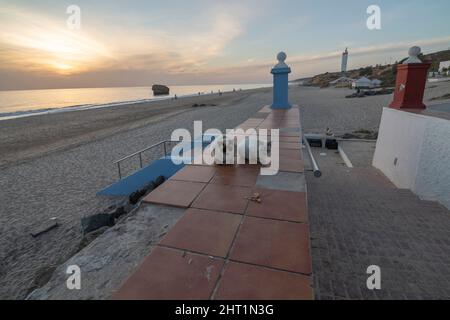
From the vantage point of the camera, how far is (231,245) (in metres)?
1.58

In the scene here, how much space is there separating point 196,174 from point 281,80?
659cm

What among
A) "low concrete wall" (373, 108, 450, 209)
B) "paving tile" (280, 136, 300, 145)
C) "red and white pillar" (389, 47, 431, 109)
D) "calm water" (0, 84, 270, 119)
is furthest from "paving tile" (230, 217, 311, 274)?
"calm water" (0, 84, 270, 119)

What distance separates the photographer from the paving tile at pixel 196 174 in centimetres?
266

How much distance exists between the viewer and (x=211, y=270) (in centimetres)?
137

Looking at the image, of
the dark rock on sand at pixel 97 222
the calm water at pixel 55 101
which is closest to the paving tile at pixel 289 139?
the dark rock on sand at pixel 97 222

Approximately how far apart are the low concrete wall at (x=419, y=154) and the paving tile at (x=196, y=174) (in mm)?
4052

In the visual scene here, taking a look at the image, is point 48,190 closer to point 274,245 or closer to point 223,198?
point 223,198

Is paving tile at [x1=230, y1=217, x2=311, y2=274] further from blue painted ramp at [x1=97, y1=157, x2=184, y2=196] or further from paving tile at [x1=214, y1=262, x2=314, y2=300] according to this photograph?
blue painted ramp at [x1=97, y1=157, x2=184, y2=196]

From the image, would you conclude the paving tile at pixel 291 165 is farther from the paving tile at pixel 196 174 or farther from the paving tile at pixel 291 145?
the paving tile at pixel 196 174

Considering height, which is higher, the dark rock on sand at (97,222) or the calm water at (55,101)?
the calm water at (55,101)
